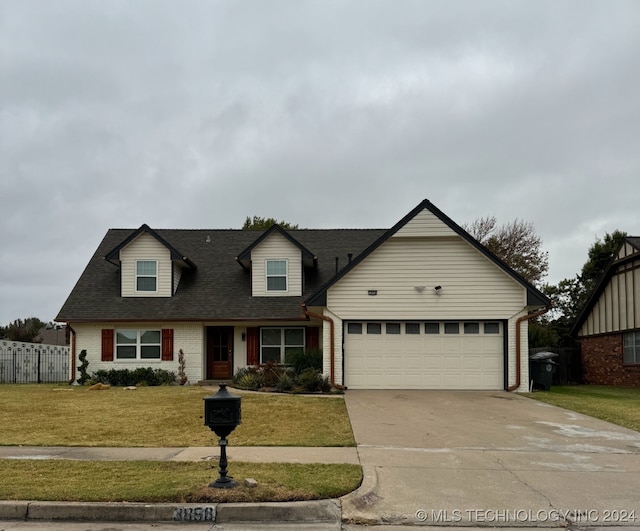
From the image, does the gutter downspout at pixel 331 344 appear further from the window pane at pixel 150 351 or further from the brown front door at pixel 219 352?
the window pane at pixel 150 351

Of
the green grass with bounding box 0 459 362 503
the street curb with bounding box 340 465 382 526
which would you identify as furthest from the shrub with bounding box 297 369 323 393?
the street curb with bounding box 340 465 382 526

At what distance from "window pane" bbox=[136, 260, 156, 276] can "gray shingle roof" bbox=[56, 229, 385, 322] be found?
1.09m

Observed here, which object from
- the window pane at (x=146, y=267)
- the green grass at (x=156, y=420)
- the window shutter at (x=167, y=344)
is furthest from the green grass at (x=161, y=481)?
the window pane at (x=146, y=267)

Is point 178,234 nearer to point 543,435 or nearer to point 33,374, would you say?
point 33,374

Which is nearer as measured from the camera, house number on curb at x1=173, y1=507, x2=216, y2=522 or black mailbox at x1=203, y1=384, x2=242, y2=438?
house number on curb at x1=173, y1=507, x2=216, y2=522

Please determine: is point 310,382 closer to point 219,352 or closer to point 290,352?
point 290,352

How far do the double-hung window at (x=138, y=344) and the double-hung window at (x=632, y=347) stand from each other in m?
18.5

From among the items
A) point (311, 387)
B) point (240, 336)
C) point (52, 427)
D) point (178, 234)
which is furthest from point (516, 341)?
point (178, 234)

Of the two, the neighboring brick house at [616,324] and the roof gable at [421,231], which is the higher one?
the roof gable at [421,231]

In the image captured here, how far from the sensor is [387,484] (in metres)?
7.72

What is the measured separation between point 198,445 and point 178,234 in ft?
64.0

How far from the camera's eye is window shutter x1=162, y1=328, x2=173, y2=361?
23.2 metres

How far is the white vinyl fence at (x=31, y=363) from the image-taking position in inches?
1046

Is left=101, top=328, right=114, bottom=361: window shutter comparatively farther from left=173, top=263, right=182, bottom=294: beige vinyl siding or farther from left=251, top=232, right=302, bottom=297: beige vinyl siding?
left=251, top=232, right=302, bottom=297: beige vinyl siding
